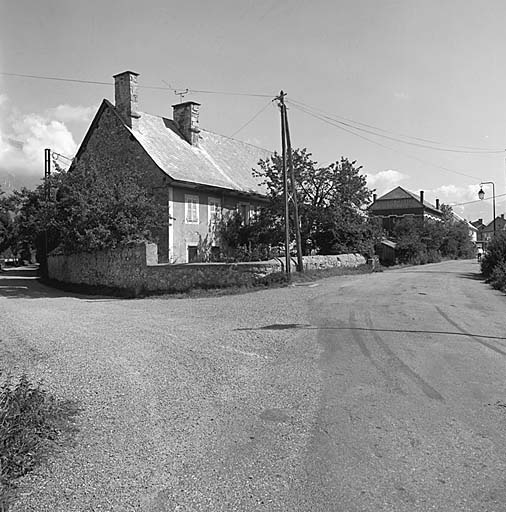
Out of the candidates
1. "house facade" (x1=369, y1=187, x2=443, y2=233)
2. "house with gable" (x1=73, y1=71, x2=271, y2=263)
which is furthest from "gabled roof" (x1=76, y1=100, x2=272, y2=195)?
"house facade" (x1=369, y1=187, x2=443, y2=233)

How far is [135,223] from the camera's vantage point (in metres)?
24.5

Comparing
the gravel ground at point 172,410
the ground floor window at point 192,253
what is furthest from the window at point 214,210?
the gravel ground at point 172,410

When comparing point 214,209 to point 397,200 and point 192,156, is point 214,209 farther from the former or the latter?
point 397,200

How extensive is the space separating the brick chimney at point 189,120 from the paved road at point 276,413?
23.8 m

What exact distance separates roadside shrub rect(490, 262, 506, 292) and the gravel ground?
36.0 feet

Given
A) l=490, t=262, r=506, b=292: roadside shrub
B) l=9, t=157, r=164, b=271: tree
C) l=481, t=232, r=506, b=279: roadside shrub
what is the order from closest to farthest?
l=490, t=262, r=506, b=292: roadside shrub
l=9, t=157, r=164, b=271: tree
l=481, t=232, r=506, b=279: roadside shrub

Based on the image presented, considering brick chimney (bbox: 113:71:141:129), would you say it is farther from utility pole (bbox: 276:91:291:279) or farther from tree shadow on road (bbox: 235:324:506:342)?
tree shadow on road (bbox: 235:324:506:342)

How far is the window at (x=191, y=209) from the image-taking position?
95.1 feet

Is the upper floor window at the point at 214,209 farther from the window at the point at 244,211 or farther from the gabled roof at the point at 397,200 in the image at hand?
the gabled roof at the point at 397,200

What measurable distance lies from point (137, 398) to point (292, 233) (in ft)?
85.2

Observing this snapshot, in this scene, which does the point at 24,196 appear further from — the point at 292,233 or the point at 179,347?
the point at 179,347

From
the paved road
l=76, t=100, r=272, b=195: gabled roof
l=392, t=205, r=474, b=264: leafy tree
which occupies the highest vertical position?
l=76, t=100, r=272, b=195: gabled roof

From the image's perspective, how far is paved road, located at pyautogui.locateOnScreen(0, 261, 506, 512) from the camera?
13.2 ft

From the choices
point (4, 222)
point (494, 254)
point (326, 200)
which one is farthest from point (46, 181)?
point (4, 222)
